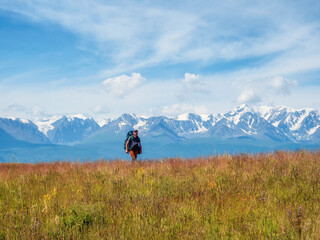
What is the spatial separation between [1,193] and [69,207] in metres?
2.36

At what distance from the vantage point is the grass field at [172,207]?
3.86 metres

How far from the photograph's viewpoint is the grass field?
12.7 feet

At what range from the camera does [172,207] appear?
4664 millimetres

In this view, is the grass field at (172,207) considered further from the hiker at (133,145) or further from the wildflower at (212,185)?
the hiker at (133,145)

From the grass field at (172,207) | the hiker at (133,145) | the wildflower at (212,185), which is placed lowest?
the grass field at (172,207)

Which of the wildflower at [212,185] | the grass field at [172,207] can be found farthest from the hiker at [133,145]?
the wildflower at [212,185]

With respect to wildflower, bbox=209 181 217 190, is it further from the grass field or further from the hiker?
the hiker

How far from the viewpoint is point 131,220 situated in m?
4.33

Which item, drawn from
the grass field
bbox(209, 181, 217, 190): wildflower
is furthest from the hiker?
bbox(209, 181, 217, 190): wildflower

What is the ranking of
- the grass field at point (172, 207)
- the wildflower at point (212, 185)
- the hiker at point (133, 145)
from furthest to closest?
the hiker at point (133, 145)
the wildflower at point (212, 185)
the grass field at point (172, 207)

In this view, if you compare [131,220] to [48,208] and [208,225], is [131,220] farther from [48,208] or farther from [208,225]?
[48,208]

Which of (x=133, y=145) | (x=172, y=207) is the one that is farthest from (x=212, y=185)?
(x=133, y=145)

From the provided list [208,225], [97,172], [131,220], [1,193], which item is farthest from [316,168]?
[1,193]

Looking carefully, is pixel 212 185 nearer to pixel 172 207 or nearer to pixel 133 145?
pixel 172 207
